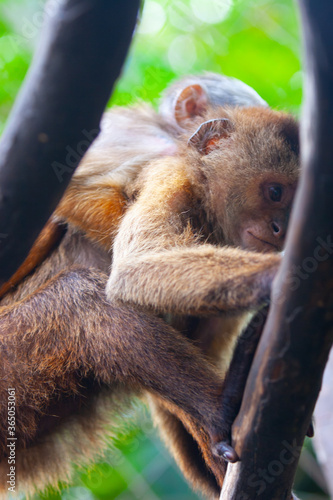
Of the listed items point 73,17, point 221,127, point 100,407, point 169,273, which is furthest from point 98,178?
point 73,17

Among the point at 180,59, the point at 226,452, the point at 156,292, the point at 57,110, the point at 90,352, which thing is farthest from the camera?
the point at 180,59

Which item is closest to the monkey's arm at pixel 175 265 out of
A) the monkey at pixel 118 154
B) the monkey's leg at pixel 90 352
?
the monkey's leg at pixel 90 352

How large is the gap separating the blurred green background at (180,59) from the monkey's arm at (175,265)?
2891 millimetres

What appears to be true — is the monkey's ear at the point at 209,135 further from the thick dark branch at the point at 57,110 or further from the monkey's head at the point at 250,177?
the thick dark branch at the point at 57,110

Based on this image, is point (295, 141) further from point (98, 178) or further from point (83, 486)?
point (83, 486)

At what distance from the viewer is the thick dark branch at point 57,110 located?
175cm

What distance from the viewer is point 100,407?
3508 mm

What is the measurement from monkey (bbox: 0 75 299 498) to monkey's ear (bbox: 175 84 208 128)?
1.18m

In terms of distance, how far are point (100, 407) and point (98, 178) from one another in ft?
5.33

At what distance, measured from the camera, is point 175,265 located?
8.35 feet

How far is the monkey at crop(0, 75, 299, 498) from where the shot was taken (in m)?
2.54

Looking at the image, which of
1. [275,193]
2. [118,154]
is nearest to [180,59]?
[118,154]

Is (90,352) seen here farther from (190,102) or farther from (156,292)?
(190,102)

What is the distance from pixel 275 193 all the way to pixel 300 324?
5.41ft
